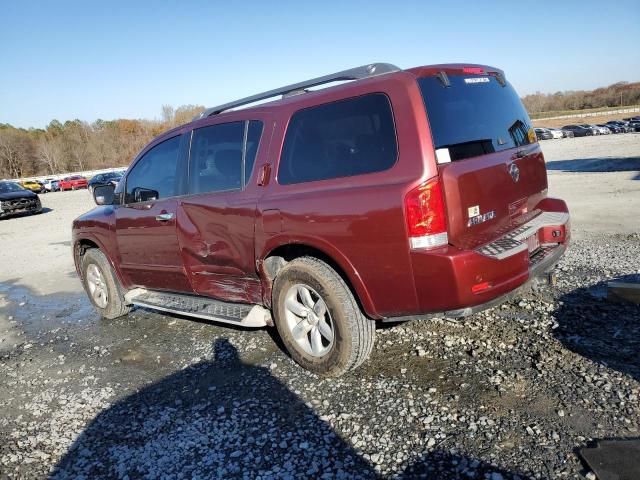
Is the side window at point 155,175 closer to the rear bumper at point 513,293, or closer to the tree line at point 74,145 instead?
the rear bumper at point 513,293

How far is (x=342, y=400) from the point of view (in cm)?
313

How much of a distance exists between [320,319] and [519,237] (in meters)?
1.54

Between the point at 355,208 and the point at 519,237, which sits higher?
the point at 355,208

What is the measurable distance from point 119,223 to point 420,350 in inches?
134

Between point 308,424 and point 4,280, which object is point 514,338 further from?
point 4,280

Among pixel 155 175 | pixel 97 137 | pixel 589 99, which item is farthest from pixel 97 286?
pixel 589 99

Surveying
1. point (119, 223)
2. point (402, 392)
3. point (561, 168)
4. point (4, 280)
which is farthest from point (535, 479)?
point (561, 168)

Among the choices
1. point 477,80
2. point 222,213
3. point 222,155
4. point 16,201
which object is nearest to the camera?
point 477,80

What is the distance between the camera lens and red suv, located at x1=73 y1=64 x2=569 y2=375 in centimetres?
283

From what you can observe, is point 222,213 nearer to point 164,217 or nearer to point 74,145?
point 164,217

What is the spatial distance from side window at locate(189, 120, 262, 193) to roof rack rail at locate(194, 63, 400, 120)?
286 mm

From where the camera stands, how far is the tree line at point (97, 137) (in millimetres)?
79812

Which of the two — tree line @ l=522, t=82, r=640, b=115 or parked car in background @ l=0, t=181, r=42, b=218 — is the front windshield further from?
tree line @ l=522, t=82, r=640, b=115

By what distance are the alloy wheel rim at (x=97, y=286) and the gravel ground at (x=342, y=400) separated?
633 millimetres
